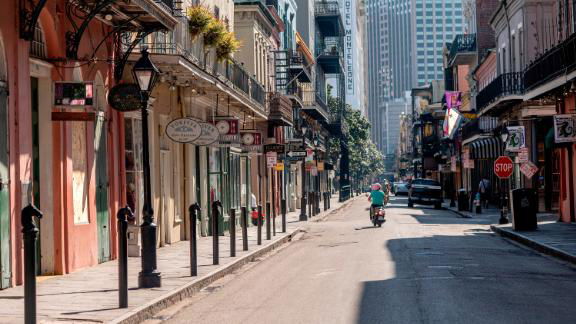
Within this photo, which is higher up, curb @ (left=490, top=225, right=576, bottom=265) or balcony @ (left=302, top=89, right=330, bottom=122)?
balcony @ (left=302, top=89, right=330, bottom=122)

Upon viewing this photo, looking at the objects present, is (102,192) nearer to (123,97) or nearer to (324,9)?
(123,97)

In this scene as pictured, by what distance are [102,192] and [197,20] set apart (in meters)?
7.78

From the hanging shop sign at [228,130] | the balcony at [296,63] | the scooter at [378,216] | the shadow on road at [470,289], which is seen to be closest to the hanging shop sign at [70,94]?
the shadow on road at [470,289]

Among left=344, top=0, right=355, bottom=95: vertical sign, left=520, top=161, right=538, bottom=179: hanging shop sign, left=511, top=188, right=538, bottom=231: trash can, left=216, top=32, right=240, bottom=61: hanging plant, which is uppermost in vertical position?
left=344, top=0, right=355, bottom=95: vertical sign

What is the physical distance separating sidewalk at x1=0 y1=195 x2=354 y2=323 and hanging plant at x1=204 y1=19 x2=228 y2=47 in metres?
7.84

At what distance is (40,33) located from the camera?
16781 millimetres

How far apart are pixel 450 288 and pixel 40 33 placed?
7.80 meters

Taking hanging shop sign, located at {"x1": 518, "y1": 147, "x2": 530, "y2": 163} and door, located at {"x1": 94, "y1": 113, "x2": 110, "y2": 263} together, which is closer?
door, located at {"x1": 94, "y1": 113, "x2": 110, "y2": 263}

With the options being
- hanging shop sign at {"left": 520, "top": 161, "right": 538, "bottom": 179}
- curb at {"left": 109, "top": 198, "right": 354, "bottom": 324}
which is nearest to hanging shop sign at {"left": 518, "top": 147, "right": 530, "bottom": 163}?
hanging shop sign at {"left": 520, "top": 161, "right": 538, "bottom": 179}

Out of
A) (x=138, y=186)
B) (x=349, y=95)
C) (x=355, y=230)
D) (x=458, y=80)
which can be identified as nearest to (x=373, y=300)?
(x=138, y=186)

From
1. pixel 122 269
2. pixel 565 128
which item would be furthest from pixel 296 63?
pixel 122 269

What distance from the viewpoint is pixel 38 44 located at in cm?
1667

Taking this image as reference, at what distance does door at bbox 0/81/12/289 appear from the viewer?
46.3ft

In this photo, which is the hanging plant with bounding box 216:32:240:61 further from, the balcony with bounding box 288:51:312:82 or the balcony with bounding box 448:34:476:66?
the balcony with bounding box 448:34:476:66
